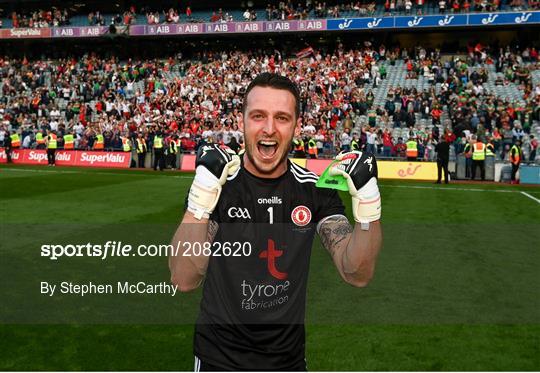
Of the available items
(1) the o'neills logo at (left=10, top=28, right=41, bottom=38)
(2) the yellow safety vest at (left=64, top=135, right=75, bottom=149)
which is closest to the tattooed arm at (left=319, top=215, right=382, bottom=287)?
(2) the yellow safety vest at (left=64, top=135, right=75, bottom=149)

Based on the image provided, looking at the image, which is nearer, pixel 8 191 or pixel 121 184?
pixel 8 191

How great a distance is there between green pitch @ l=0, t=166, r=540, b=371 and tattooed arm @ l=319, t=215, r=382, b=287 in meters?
2.24

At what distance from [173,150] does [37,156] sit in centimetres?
902

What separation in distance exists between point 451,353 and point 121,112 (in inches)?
1345

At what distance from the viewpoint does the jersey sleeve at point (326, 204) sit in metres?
3.27

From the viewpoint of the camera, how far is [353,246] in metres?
3.16

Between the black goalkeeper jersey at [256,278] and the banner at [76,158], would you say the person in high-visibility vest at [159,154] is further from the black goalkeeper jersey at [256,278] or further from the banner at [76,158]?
the black goalkeeper jersey at [256,278]

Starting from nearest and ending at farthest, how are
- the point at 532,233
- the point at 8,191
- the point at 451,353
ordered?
the point at 451,353
the point at 532,233
the point at 8,191

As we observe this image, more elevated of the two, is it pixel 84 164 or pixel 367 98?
pixel 367 98

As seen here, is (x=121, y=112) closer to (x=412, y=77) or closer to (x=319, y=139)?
(x=319, y=139)

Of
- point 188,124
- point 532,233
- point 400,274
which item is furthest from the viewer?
point 188,124

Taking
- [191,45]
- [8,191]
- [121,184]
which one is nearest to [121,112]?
[191,45]

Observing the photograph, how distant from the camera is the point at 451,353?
553cm

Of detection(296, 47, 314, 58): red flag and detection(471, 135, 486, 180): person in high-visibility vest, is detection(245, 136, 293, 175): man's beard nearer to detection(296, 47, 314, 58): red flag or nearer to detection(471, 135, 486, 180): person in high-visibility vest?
detection(471, 135, 486, 180): person in high-visibility vest
